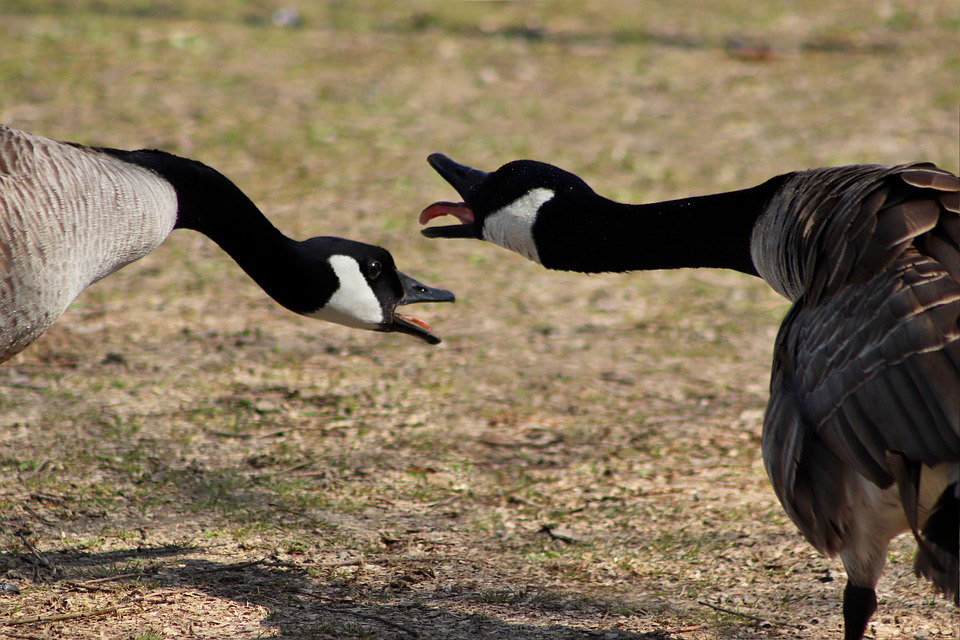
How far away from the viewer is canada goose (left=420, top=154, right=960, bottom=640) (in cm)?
305

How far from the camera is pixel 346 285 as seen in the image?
489 centimetres

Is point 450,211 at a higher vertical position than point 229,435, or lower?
higher

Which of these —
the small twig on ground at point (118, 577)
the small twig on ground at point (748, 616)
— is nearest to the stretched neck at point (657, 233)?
the small twig on ground at point (748, 616)

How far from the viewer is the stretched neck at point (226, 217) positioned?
15.7 feet

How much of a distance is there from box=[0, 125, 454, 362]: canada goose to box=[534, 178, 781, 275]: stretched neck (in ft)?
2.42

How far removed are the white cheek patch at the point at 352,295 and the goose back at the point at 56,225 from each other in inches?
31.2

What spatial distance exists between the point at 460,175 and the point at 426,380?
1.29 metres

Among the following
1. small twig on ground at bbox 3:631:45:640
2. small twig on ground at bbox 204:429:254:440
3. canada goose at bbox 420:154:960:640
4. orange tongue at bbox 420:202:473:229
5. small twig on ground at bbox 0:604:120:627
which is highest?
orange tongue at bbox 420:202:473:229

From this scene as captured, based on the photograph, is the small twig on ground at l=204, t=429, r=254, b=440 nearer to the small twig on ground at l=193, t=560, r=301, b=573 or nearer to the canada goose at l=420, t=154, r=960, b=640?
the small twig on ground at l=193, t=560, r=301, b=573

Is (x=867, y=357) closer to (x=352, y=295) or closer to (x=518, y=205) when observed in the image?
(x=518, y=205)

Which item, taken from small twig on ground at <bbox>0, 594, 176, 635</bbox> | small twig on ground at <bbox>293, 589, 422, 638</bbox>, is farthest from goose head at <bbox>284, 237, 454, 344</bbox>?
small twig on ground at <bbox>0, 594, 176, 635</bbox>

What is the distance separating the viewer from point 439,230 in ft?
15.6

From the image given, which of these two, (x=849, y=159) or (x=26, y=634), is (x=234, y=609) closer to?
(x=26, y=634)

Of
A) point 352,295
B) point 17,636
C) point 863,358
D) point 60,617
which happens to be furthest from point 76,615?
point 863,358
